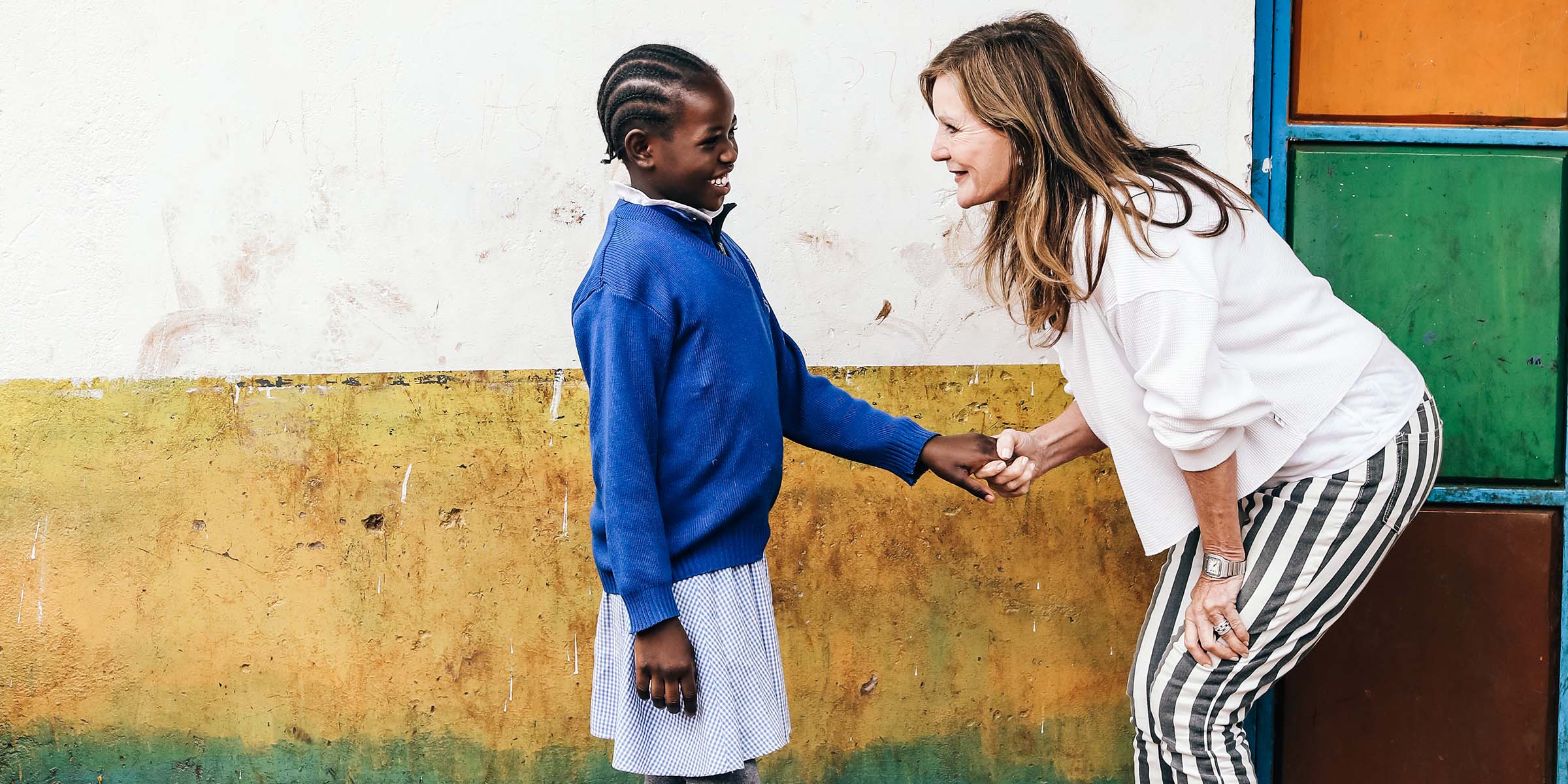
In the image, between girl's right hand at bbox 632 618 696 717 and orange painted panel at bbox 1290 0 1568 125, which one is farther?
orange painted panel at bbox 1290 0 1568 125

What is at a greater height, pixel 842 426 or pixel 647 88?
pixel 647 88

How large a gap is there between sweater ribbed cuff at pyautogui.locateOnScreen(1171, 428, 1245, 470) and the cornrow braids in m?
1.03

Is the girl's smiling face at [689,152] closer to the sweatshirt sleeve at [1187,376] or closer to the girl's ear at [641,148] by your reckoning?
the girl's ear at [641,148]

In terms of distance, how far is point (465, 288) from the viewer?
109 inches

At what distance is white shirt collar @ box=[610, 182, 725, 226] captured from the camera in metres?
1.93

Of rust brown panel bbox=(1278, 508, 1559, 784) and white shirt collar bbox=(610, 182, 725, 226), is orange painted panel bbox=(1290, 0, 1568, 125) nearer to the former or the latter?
rust brown panel bbox=(1278, 508, 1559, 784)

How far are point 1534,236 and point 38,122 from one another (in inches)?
145

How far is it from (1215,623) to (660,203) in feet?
4.01

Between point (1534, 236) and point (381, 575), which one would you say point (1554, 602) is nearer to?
point (1534, 236)

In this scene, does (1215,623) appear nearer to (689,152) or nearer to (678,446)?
(678,446)

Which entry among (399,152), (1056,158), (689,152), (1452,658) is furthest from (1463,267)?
(399,152)

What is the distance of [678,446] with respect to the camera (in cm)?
187

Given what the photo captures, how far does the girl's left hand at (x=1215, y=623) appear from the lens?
197 cm

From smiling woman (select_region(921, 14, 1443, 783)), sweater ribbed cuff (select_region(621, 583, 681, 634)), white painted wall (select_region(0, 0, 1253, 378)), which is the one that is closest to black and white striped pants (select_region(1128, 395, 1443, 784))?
smiling woman (select_region(921, 14, 1443, 783))
